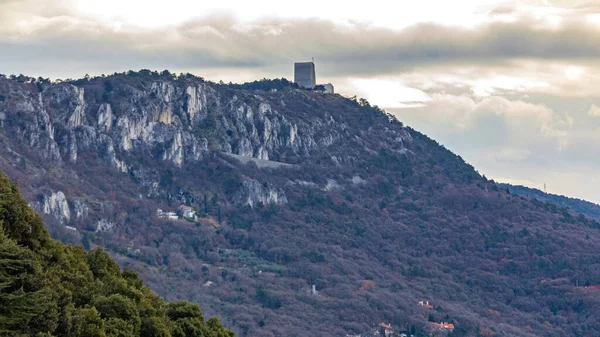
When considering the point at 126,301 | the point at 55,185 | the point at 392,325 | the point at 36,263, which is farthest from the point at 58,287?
the point at 55,185

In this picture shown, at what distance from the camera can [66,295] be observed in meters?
47.6

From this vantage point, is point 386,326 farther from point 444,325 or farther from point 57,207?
point 57,207

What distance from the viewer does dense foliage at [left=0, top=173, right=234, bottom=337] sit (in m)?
45.1

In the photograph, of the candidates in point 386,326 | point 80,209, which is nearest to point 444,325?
point 386,326

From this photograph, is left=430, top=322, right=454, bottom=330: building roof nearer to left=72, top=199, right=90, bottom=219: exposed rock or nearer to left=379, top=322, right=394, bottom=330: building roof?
left=379, top=322, right=394, bottom=330: building roof

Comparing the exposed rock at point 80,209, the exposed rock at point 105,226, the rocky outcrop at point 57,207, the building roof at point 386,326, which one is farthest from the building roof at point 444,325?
the rocky outcrop at point 57,207

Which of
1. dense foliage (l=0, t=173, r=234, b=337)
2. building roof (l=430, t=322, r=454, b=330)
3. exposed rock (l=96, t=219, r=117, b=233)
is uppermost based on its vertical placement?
dense foliage (l=0, t=173, r=234, b=337)

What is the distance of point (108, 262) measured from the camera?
58.0m

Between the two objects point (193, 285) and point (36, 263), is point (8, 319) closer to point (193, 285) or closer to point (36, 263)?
point (36, 263)

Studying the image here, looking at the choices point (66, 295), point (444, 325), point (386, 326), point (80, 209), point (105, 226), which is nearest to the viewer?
point (66, 295)

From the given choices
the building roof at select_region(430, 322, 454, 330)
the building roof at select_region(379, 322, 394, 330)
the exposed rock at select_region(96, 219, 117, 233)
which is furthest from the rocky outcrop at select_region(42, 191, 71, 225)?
the building roof at select_region(430, 322, 454, 330)

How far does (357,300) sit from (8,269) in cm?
13190

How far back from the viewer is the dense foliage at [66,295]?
45.1 m

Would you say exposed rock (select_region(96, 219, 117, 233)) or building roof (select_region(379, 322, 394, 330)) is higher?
exposed rock (select_region(96, 219, 117, 233))
